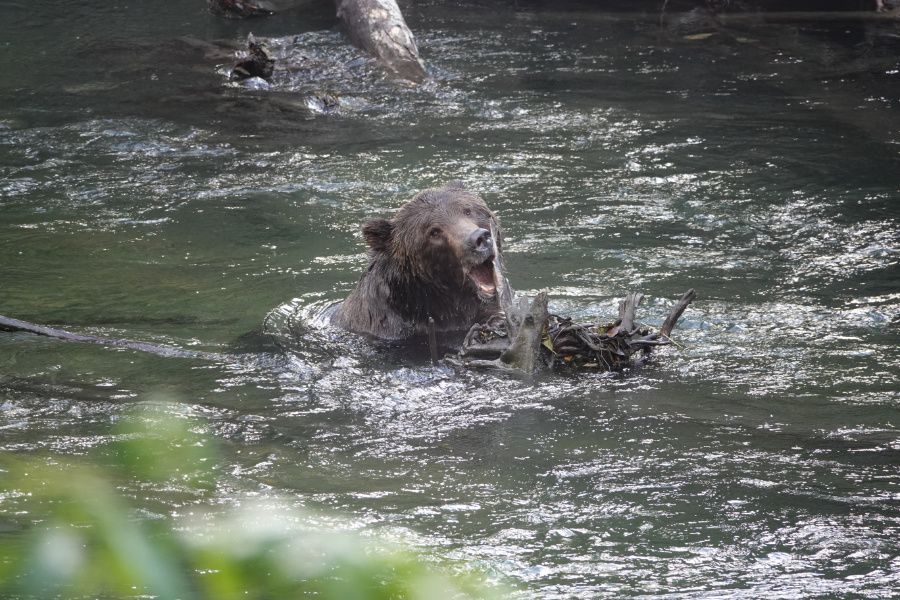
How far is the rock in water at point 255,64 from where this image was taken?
48.7 ft

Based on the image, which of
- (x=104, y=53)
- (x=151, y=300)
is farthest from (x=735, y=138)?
(x=104, y=53)

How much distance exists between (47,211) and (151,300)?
8.54ft

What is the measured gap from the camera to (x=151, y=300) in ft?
29.6

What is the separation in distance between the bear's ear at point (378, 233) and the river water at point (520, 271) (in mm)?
739

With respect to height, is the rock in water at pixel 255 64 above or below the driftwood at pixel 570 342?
above

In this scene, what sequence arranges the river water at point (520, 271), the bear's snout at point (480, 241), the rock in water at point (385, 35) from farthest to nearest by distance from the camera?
1. the rock in water at point (385, 35)
2. the bear's snout at point (480, 241)
3. the river water at point (520, 271)

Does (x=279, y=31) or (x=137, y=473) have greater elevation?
(x=279, y=31)

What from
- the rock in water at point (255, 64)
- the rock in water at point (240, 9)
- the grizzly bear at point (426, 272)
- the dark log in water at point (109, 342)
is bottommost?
the dark log in water at point (109, 342)

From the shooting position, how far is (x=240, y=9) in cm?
1938

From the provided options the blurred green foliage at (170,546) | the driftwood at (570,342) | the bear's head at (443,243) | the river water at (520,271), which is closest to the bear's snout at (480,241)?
the bear's head at (443,243)

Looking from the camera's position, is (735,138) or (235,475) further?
(735,138)

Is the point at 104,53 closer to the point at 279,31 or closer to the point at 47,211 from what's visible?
the point at 279,31

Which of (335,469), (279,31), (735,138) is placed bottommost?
(335,469)

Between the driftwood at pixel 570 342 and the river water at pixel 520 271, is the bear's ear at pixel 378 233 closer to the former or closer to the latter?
the river water at pixel 520 271
